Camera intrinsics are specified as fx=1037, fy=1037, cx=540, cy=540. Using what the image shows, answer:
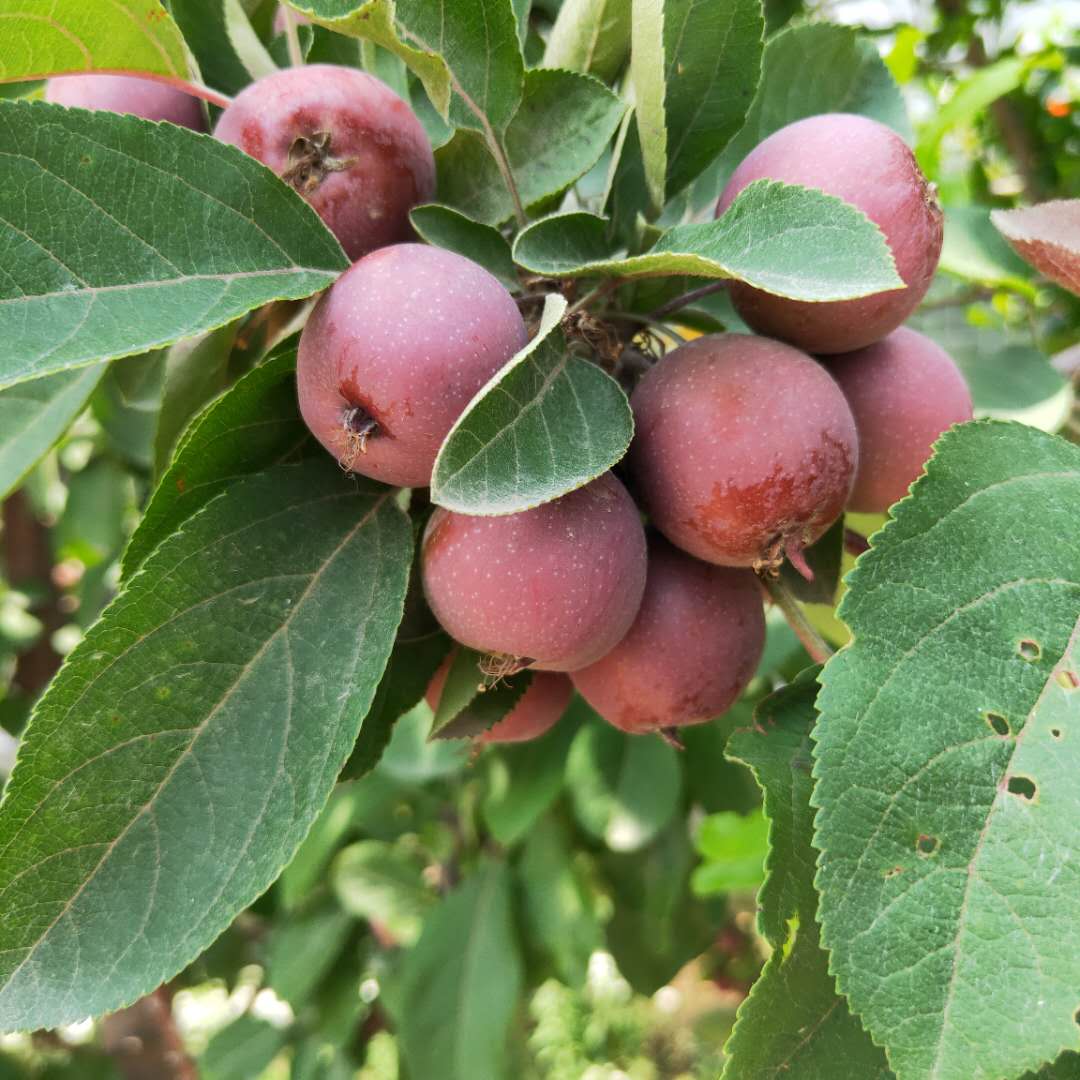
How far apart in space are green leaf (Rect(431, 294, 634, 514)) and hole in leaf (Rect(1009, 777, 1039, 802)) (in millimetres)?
343

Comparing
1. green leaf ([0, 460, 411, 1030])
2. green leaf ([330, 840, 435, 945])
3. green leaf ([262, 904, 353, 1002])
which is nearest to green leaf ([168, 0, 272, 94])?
green leaf ([0, 460, 411, 1030])

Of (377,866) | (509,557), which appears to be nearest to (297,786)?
(509,557)

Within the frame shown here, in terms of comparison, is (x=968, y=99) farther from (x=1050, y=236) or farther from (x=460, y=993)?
(x=460, y=993)

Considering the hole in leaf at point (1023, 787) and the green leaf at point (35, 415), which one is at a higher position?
the hole in leaf at point (1023, 787)

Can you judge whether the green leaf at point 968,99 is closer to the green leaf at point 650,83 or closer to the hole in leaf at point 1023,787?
the green leaf at point 650,83

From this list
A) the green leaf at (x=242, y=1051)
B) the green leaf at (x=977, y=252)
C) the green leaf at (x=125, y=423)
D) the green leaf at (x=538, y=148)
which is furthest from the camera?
the green leaf at (x=242, y=1051)

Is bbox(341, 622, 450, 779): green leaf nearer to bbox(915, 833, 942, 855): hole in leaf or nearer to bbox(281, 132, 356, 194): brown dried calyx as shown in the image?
bbox(281, 132, 356, 194): brown dried calyx

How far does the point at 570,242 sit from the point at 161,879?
1.89 ft

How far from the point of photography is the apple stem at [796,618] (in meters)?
0.90

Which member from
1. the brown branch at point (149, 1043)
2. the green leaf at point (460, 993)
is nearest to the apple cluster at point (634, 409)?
the green leaf at point (460, 993)

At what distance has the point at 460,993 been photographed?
83.0 inches

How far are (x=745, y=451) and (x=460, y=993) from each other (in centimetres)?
167

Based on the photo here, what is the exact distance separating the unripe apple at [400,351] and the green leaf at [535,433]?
0.03 m

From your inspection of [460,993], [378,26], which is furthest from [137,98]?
[460,993]
